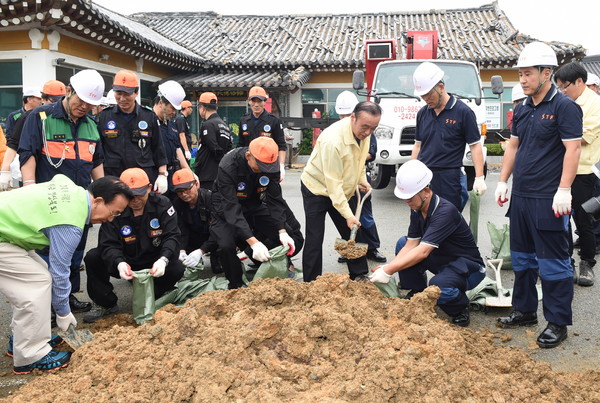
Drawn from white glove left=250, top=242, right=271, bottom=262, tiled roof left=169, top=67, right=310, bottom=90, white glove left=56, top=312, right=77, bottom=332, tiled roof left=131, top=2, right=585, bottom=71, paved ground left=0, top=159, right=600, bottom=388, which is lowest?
paved ground left=0, top=159, right=600, bottom=388

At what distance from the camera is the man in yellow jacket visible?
4336 millimetres

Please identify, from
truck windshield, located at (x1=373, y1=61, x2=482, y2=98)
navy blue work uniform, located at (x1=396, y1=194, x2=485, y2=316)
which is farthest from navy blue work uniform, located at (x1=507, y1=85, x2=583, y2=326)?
truck windshield, located at (x1=373, y1=61, x2=482, y2=98)

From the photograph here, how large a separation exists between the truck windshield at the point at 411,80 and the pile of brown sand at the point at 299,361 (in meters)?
6.31

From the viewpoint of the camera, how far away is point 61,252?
3121 mm

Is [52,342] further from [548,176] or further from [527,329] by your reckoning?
[548,176]

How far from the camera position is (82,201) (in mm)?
3168

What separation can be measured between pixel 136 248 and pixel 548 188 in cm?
302

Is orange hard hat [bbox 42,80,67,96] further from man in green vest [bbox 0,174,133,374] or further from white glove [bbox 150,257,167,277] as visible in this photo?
man in green vest [bbox 0,174,133,374]

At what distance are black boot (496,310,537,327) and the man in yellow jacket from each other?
1235mm

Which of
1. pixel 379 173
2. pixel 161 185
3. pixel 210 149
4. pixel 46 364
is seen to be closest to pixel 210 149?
pixel 210 149

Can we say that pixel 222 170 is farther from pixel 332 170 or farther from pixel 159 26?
pixel 159 26

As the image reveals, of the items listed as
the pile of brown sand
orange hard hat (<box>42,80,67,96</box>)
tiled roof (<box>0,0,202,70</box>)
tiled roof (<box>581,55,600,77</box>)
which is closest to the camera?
the pile of brown sand

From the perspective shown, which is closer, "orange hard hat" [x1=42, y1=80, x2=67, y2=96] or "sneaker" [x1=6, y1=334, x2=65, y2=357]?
"sneaker" [x1=6, y1=334, x2=65, y2=357]

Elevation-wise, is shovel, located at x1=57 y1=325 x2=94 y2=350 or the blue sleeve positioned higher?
the blue sleeve
